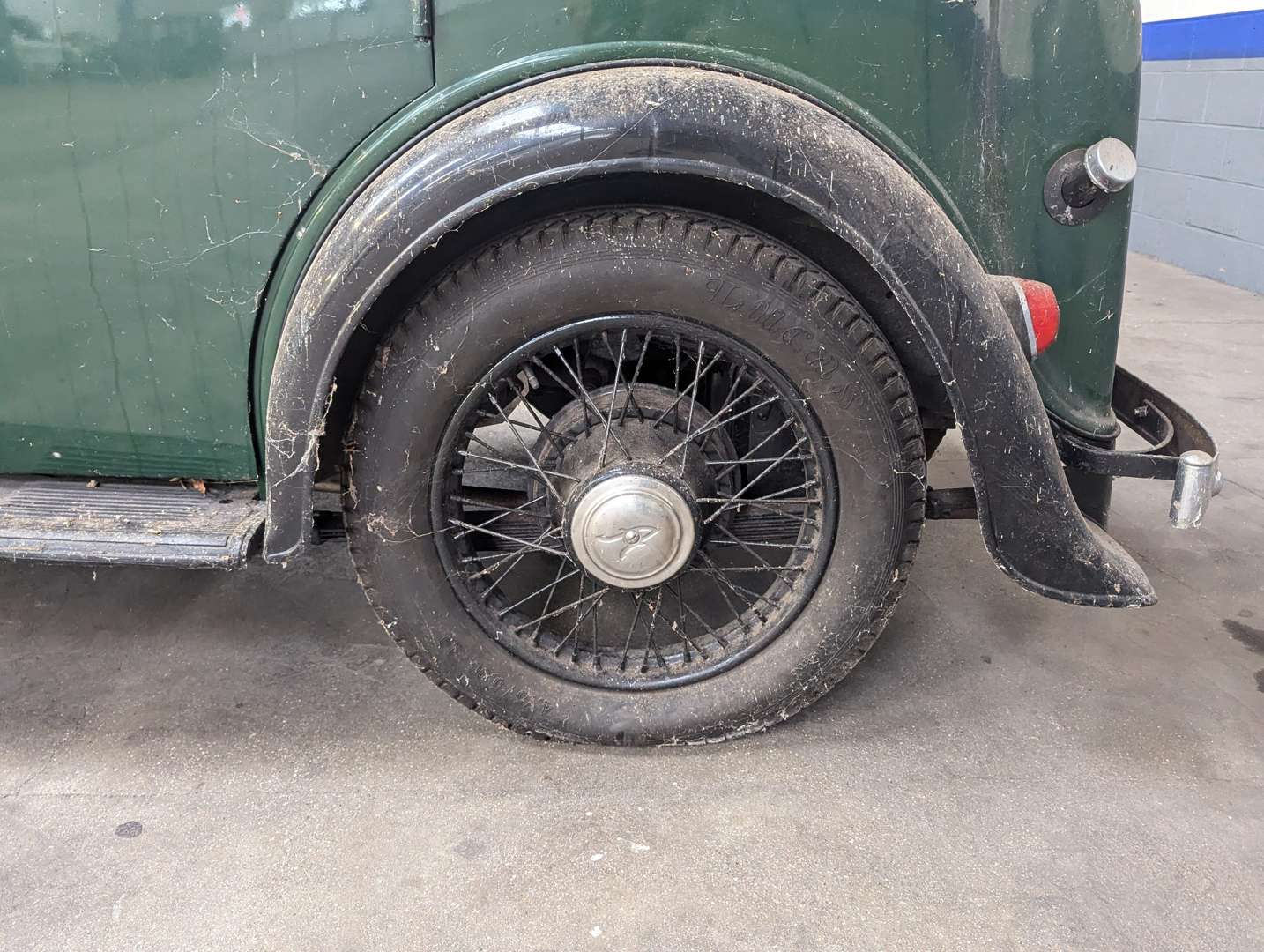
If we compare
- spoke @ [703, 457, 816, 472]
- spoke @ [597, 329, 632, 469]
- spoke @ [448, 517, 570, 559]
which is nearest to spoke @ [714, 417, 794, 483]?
spoke @ [703, 457, 816, 472]

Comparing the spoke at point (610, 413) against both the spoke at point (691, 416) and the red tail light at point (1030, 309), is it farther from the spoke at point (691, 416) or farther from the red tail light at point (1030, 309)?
the red tail light at point (1030, 309)

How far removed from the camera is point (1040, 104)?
6.04 ft

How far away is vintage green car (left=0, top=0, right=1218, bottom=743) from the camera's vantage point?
1671 mm

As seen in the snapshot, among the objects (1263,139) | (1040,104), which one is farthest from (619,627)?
(1263,139)

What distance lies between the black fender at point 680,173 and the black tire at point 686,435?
0.34 feet

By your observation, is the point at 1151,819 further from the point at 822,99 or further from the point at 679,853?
the point at 822,99

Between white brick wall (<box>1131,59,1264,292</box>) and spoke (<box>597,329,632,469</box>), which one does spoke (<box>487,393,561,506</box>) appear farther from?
white brick wall (<box>1131,59,1264,292</box>)

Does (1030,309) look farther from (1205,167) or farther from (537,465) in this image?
(1205,167)

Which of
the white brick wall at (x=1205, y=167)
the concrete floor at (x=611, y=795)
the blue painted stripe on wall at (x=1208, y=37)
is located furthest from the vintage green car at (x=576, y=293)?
the white brick wall at (x=1205, y=167)

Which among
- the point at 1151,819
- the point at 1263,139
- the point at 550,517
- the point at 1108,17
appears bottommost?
the point at 1151,819

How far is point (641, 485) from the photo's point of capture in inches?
71.7

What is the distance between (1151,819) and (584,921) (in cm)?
107

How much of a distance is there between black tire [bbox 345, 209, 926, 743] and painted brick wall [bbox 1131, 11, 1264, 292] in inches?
208

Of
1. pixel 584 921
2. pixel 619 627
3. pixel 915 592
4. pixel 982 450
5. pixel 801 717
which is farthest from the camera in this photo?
pixel 915 592
